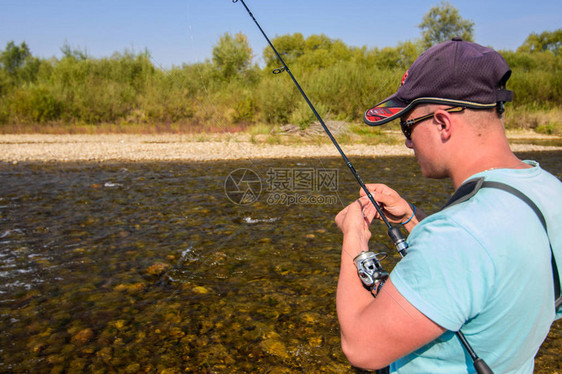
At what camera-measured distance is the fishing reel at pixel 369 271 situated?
4.07ft

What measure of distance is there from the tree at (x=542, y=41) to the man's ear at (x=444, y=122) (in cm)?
6784

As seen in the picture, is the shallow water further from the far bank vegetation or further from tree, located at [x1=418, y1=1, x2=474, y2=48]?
tree, located at [x1=418, y1=1, x2=474, y2=48]

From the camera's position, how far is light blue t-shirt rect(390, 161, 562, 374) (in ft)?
3.05

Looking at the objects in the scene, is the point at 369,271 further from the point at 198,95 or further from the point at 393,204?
the point at 198,95

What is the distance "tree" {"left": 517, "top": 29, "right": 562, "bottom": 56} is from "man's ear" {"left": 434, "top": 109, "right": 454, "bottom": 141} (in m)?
67.8

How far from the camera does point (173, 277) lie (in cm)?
393

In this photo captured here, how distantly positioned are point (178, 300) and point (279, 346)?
1.10 metres

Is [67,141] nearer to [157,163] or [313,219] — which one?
[157,163]

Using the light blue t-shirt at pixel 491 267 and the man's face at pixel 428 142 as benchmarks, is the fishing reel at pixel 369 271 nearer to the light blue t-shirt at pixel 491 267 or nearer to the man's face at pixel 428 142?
the light blue t-shirt at pixel 491 267

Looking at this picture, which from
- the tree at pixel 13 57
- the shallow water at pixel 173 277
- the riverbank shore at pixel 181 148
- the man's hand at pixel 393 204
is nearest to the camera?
the man's hand at pixel 393 204

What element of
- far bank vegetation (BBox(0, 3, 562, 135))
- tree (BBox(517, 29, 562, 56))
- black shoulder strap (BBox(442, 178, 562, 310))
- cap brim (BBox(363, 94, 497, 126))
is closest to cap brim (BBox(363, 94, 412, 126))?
cap brim (BBox(363, 94, 497, 126))

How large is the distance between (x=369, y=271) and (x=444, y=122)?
513 mm

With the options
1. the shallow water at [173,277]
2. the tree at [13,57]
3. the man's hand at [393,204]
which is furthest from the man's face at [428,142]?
the tree at [13,57]

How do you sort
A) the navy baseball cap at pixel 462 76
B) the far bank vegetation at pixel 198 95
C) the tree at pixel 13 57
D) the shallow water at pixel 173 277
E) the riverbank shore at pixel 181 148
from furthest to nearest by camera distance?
1. the tree at pixel 13 57
2. the far bank vegetation at pixel 198 95
3. the riverbank shore at pixel 181 148
4. the shallow water at pixel 173 277
5. the navy baseball cap at pixel 462 76
